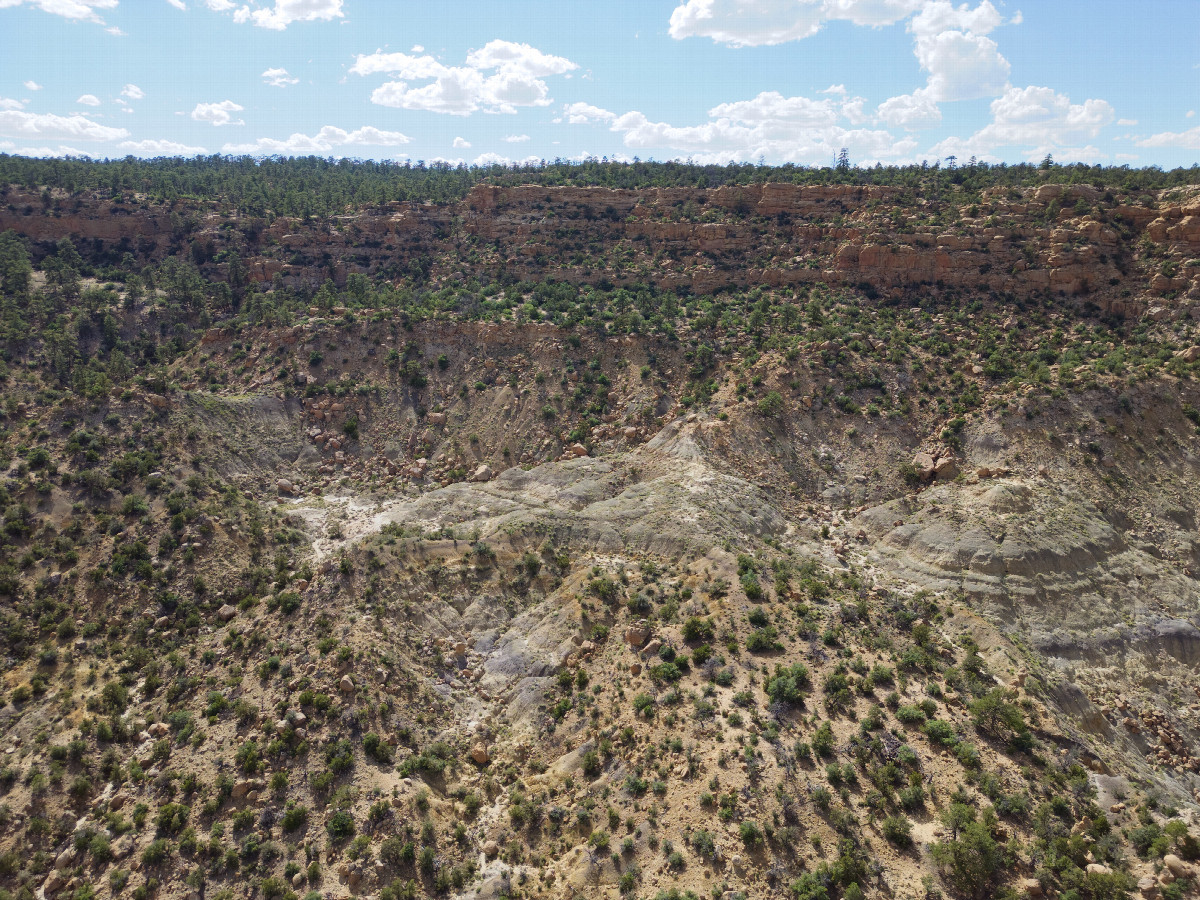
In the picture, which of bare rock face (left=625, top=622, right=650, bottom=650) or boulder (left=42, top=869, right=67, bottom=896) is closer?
boulder (left=42, top=869, right=67, bottom=896)

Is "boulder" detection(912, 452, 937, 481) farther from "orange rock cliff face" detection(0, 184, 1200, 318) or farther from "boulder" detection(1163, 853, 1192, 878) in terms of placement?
"boulder" detection(1163, 853, 1192, 878)

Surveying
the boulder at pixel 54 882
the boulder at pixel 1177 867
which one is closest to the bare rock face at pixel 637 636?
the boulder at pixel 1177 867

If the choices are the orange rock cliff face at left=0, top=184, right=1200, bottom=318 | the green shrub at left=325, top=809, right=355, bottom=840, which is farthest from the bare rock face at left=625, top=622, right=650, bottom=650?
the orange rock cliff face at left=0, top=184, right=1200, bottom=318

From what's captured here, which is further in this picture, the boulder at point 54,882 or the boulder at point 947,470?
the boulder at point 947,470

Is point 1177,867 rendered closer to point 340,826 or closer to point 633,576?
point 633,576

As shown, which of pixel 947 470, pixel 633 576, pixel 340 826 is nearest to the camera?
pixel 340 826

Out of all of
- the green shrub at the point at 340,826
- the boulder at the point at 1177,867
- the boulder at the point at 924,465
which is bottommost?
the green shrub at the point at 340,826

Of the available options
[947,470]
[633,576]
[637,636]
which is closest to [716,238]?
[947,470]

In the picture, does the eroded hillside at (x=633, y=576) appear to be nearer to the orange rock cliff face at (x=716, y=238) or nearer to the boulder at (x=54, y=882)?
the boulder at (x=54, y=882)

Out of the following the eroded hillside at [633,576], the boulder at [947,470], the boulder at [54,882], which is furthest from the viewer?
the boulder at [947,470]

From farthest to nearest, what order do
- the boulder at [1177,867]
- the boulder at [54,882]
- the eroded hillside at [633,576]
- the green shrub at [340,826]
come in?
the green shrub at [340,826] → the eroded hillside at [633,576] → the boulder at [54,882] → the boulder at [1177,867]

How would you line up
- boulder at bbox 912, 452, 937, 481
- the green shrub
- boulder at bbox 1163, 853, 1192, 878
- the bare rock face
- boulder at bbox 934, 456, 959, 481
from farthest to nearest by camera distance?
boulder at bbox 912, 452, 937, 481, boulder at bbox 934, 456, 959, 481, the bare rock face, the green shrub, boulder at bbox 1163, 853, 1192, 878
